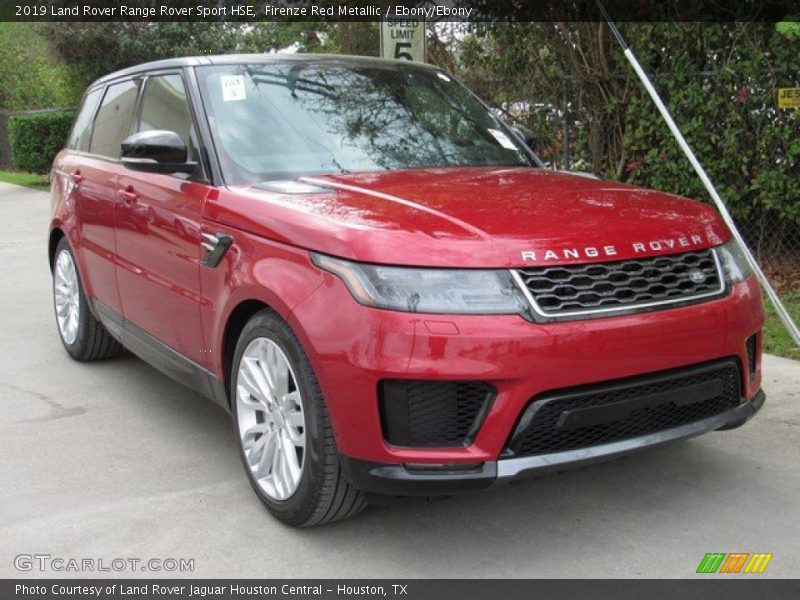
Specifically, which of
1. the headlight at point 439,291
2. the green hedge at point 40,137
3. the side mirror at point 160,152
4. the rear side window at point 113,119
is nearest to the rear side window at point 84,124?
the rear side window at point 113,119

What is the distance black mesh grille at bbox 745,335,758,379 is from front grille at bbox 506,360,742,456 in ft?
0.49

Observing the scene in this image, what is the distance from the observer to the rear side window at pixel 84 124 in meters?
5.66

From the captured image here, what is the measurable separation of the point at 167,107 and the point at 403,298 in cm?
215

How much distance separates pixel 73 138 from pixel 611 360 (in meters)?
4.37

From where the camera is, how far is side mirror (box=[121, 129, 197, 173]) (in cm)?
384

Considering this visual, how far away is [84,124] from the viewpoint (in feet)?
19.0

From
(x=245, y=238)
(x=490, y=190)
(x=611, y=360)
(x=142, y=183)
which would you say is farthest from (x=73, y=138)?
(x=611, y=360)

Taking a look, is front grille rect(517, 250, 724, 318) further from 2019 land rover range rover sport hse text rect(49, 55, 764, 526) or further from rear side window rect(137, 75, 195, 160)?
rear side window rect(137, 75, 195, 160)

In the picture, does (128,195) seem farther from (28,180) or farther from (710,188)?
(28,180)

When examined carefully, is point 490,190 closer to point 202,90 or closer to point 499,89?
point 202,90

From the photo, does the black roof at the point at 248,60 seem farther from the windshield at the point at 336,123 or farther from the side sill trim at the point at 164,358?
the side sill trim at the point at 164,358

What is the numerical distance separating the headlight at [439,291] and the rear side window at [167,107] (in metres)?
1.51
